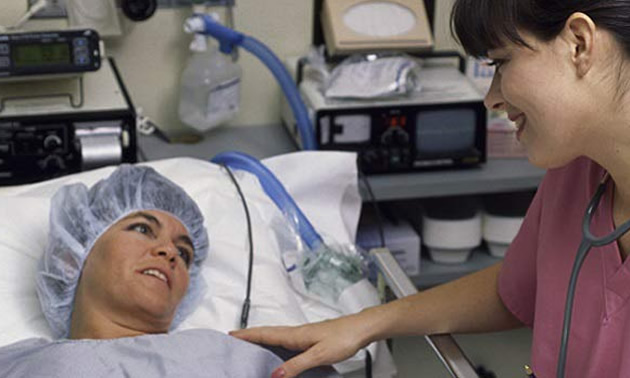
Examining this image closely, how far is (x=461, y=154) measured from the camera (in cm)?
249

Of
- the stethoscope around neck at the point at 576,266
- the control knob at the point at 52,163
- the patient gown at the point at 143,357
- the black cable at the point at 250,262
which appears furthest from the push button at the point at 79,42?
the stethoscope around neck at the point at 576,266

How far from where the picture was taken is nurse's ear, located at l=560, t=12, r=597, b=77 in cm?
116

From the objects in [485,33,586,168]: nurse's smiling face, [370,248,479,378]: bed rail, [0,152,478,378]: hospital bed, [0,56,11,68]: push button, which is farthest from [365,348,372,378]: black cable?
[0,56,11,68]: push button

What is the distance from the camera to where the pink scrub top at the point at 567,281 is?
54.3 inches

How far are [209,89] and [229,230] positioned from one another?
2.15 feet

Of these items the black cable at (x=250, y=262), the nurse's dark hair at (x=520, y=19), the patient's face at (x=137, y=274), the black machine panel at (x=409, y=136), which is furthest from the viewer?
the black machine panel at (x=409, y=136)

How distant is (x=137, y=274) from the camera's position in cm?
179

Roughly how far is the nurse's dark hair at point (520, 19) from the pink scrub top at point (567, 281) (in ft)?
1.09

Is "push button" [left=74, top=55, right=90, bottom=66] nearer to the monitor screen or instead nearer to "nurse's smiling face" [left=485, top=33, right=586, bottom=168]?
the monitor screen

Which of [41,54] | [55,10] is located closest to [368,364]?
[41,54]

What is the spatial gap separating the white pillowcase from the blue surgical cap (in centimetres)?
5

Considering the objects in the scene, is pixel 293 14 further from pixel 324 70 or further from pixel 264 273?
pixel 264 273

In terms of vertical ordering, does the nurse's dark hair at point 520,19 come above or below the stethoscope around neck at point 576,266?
above

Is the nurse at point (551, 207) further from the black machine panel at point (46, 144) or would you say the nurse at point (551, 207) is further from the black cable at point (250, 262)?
the black machine panel at point (46, 144)
